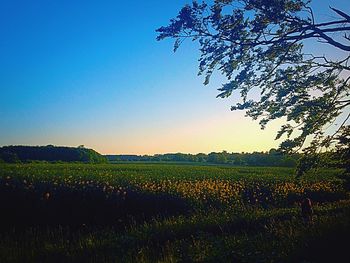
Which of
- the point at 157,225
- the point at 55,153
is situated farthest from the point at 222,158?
the point at 157,225

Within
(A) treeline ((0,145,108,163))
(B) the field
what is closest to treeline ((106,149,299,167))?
(A) treeline ((0,145,108,163))

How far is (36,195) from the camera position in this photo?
1673cm

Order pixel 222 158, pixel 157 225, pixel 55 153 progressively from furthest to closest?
pixel 222 158, pixel 55 153, pixel 157 225

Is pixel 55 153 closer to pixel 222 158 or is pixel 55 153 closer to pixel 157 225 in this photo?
pixel 222 158

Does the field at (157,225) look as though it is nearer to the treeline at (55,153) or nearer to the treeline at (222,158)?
the treeline at (222,158)

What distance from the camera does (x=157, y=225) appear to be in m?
12.9

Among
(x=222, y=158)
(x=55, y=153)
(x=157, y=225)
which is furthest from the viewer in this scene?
(x=222, y=158)

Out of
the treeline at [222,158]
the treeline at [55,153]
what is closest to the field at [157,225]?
the treeline at [222,158]

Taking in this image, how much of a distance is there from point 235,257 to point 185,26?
6259 mm

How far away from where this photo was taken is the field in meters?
8.12

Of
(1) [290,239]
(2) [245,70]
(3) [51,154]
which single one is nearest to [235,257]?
(1) [290,239]

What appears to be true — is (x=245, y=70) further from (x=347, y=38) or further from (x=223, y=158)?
(x=223, y=158)

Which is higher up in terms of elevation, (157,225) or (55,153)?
(55,153)

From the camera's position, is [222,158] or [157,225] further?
[222,158]
